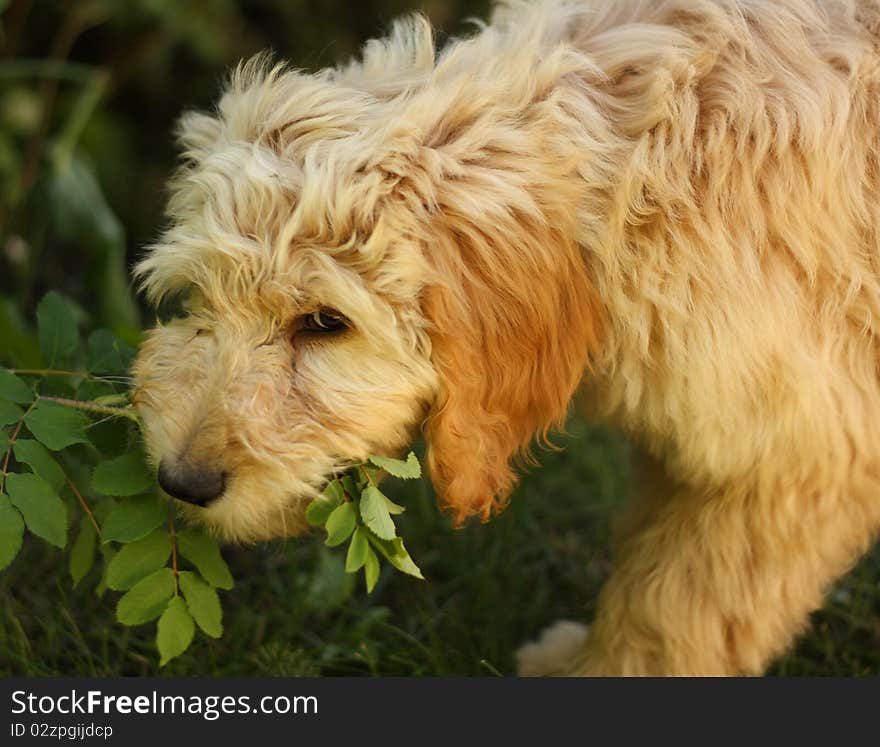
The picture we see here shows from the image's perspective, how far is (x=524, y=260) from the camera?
5.87 ft

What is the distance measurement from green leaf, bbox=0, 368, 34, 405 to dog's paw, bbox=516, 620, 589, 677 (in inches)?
50.0

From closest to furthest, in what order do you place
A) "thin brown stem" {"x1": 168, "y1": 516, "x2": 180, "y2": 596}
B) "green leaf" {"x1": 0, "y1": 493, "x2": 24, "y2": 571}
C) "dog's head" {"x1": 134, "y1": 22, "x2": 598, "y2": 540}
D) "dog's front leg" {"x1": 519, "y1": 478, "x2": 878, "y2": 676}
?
"dog's head" {"x1": 134, "y1": 22, "x2": 598, "y2": 540} < "green leaf" {"x1": 0, "y1": 493, "x2": 24, "y2": 571} < "thin brown stem" {"x1": 168, "y1": 516, "x2": 180, "y2": 596} < "dog's front leg" {"x1": 519, "y1": 478, "x2": 878, "y2": 676}

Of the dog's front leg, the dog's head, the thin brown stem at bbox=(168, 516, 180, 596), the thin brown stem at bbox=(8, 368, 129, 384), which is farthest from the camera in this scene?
the thin brown stem at bbox=(8, 368, 129, 384)

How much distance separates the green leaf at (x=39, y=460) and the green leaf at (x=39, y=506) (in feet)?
0.11

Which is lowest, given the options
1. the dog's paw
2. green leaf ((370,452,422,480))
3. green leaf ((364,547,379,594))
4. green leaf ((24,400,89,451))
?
the dog's paw

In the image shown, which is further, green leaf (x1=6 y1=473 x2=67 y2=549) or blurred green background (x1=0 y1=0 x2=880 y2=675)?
blurred green background (x1=0 y1=0 x2=880 y2=675)

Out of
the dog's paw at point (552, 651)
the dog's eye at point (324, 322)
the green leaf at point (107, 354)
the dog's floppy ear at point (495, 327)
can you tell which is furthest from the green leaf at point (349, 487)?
the dog's paw at point (552, 651)

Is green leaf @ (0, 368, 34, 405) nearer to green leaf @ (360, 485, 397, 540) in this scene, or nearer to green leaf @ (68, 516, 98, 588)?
green leaf @ (68, 516, 98, 588)

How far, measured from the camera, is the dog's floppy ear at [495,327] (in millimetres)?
1771

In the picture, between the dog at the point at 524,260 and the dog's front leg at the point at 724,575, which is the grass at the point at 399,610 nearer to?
the dog's front leg at the point at 724,575

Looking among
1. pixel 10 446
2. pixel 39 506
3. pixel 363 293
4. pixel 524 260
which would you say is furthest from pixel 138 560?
pixel 524 260

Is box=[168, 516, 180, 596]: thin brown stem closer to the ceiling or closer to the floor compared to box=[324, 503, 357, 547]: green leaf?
closer to the floor

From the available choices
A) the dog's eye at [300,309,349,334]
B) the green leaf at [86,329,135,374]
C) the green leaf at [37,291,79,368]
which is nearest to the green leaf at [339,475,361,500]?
the dog's eye at [300,309,349,334]

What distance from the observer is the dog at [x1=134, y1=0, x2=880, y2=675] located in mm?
1768
